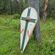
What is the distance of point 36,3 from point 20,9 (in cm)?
991

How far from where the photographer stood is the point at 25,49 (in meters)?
7.11

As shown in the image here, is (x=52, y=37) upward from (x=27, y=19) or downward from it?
downward

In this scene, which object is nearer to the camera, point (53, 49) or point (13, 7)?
point (53, 49)

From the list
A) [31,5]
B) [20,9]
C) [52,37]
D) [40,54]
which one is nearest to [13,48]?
[40,54]

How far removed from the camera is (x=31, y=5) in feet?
24.1

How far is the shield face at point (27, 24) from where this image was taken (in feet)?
22.6

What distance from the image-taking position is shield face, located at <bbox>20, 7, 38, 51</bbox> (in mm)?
6875

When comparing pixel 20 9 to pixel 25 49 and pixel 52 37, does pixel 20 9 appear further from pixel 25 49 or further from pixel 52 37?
pixel 25 49

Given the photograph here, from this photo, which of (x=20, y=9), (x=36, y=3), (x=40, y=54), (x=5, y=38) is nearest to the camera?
(x=40, y=54)

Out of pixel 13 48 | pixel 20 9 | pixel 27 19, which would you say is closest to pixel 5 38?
pixel 13 48

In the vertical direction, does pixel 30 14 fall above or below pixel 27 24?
above

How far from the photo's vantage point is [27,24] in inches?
273

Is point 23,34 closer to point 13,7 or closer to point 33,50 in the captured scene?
point 33,50

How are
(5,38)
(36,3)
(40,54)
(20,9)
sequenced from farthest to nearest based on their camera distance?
(20,9) → (5,38) → (36,3) → (40,54)
